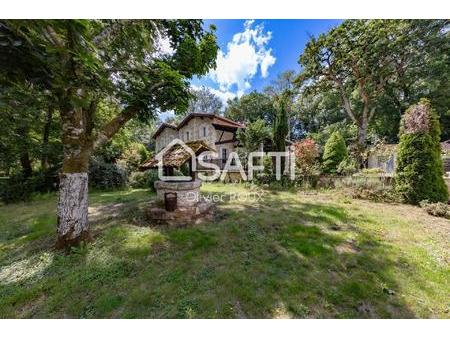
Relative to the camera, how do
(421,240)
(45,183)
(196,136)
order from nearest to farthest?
1. (421,240)
2. (45,183)
3. (196,136)

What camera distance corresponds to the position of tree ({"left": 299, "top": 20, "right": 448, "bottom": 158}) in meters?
13.8

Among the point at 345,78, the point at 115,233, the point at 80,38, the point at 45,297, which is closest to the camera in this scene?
the point at 80,38

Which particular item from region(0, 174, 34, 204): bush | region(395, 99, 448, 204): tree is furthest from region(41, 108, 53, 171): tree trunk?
region(395, 99, 448, 204): tree

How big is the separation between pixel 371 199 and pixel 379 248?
4.84 meters

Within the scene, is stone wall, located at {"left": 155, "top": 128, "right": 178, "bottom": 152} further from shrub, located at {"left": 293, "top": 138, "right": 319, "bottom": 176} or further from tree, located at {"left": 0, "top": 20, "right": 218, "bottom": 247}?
tree, located at {"left": 0, "top": 20, "right": 218, "bottom": 247}

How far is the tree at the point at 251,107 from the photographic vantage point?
3400 cm

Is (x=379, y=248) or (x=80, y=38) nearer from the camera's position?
(x=80, y=38)

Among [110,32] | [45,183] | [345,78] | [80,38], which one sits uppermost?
[345,78]

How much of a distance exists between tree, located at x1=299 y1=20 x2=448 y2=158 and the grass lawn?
10.4 metres

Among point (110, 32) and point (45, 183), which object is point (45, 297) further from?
point (45, 183)

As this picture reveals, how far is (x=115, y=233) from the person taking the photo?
521 cm

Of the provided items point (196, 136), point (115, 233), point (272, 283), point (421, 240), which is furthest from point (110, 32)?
point (196, 136)

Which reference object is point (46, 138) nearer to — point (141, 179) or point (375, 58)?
point (141, 179)

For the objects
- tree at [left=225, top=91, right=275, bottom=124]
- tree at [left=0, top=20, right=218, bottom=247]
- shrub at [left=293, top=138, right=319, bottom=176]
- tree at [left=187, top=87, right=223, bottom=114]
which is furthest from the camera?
tree at [left=187, top=87, right=223, bottom=114]
